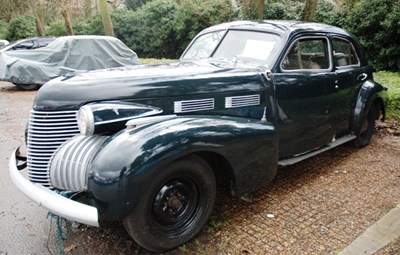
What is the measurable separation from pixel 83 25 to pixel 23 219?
21.8m

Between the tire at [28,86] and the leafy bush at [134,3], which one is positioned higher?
the tire at [28,86]

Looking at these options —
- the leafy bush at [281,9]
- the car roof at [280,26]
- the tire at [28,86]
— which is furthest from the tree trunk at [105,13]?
the car roof at [280,26]

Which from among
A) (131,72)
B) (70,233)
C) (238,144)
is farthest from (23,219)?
(238,144)

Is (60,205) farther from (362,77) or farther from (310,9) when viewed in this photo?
(310,9)

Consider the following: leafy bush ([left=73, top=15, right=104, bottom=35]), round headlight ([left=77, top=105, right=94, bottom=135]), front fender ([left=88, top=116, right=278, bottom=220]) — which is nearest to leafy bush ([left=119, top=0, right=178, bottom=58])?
leafy bush ([left=73, top=15, right=104, bottom=35])

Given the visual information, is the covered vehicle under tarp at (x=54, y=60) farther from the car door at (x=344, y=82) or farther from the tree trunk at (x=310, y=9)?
the car door at (x=344, y=82)

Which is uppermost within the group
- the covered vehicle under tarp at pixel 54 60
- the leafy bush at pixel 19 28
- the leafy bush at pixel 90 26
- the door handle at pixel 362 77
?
the door handle at pixel 362 77

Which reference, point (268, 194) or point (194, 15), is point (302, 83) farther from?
point (194, 15)

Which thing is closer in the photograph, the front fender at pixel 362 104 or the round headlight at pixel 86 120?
the round headlight at pixel 86 120

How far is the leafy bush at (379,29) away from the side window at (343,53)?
16.5ft

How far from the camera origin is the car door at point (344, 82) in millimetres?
4434

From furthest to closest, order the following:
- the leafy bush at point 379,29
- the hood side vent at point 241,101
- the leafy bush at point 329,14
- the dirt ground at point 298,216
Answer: the leafy bush at point 329,14 → the leafy bush at point 379,29 → the hood side vent at point 241,101 → the dirt ground at point 298,216

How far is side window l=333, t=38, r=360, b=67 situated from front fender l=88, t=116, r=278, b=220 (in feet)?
6.69

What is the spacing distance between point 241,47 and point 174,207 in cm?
209
